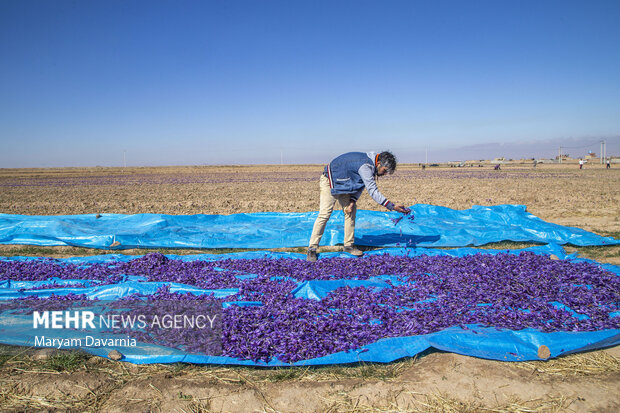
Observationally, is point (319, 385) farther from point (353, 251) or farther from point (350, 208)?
point (350, 208)

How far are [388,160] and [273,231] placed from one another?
3145 millimetres

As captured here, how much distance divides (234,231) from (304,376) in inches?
214

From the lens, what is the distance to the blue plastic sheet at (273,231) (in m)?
7.22

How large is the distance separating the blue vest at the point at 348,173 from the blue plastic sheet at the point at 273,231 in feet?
4.76

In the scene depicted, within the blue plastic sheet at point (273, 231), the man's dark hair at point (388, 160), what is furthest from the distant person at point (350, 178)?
the blue plastic sheet at point (273, 231)

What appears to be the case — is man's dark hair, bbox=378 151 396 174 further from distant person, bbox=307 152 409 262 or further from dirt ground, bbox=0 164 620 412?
dirt ground, bbox=0 164 620 412

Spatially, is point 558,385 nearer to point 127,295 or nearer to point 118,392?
point 118,392

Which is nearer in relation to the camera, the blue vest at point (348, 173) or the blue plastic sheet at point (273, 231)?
the blue vest at point (348, 173)

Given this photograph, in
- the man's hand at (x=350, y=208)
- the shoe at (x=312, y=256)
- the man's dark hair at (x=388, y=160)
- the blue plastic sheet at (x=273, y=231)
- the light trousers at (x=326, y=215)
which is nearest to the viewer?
the shoe at (x=312, y=256)

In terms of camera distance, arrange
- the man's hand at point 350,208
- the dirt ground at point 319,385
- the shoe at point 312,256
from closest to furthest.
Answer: the dirt ground at point 319,385 → the shoe at point 312,256 → the man's hand at point 350,208

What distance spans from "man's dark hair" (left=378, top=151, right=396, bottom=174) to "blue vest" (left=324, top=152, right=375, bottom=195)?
0.15m

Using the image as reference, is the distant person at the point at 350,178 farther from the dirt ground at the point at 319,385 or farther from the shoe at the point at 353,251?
the dirt ground at the point at 319,385

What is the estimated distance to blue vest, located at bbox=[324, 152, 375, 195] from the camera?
6145mm

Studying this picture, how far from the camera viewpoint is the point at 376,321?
3.79 m
